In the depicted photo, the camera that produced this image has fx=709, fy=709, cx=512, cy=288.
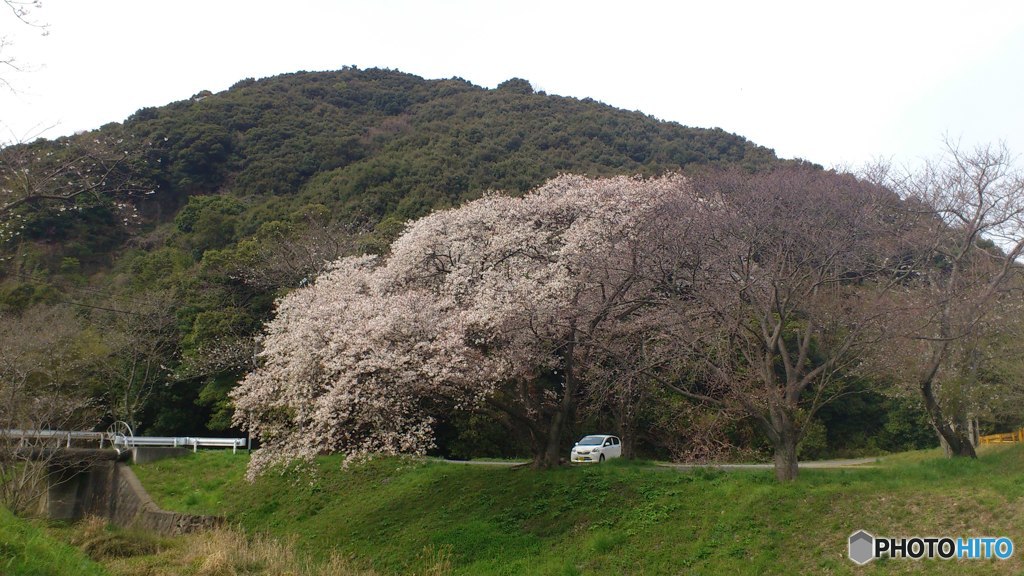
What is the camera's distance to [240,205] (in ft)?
163

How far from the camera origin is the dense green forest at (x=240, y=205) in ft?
75.7

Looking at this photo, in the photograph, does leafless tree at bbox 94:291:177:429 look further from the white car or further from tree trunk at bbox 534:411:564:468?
tree trunk at bbox 534:411:564:468

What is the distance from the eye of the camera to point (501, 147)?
180 ft

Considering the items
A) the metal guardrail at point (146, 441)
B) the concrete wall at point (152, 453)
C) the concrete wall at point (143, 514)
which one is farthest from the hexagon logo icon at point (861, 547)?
the concrete wall at point (152, 453)

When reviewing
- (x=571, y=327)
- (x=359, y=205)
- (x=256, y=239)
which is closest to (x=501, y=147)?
(x=359, y=205)

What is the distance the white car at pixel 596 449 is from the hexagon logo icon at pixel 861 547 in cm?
1081

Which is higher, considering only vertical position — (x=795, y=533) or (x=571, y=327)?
(x=571, y=327)

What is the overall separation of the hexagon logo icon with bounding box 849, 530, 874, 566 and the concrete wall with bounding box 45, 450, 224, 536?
62.6 ft

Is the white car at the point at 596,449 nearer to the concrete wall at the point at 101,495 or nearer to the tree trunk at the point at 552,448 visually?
the tree trunk at the point at 552,448

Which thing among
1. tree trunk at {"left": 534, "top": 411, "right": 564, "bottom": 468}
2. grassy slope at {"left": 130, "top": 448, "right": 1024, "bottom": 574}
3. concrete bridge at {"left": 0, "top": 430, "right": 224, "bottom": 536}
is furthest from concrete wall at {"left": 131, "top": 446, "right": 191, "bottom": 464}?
tree trunk at {"left": 534, "top": 411, "right": 564, "bottom": 468}

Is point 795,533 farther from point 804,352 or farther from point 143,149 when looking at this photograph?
point 143,149

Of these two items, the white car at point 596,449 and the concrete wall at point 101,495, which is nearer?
the white car at point 596,449

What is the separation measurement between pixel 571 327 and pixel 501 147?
40.8 m

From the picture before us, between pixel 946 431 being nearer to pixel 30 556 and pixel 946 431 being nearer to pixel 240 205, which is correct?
pixel 30 556
